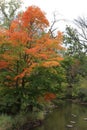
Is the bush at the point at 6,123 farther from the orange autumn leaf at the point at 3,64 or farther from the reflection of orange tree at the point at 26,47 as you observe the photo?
the orange autumn leaf at the point at 3,64

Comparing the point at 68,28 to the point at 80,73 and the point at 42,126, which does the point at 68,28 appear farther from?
the point at 42,126

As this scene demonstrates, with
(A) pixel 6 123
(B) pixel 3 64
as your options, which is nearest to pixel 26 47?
(B) pixel 3 64

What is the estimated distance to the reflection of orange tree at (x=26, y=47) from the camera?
24.0m

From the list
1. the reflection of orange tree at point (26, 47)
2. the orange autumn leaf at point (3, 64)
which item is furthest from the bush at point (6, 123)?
the orange autumn leaf at point (3, 64)

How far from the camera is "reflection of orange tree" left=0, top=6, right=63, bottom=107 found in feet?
78.7

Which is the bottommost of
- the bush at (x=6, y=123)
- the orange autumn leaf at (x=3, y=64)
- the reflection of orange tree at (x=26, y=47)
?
the bush at (x=6, y=123)

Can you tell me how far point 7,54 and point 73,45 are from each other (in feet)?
125

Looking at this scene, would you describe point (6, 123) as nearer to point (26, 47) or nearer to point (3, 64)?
point (3, 64)

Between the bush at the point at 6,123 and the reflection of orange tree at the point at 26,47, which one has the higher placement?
the reflection of orange tree at the point at 26,47

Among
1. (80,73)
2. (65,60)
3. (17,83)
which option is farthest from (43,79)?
(80,73)

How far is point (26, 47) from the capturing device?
25.0m

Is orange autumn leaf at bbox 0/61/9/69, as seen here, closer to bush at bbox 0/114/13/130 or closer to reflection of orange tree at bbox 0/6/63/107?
reflection of orange tree at bbox 0/6/63/107

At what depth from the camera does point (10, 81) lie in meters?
25.0

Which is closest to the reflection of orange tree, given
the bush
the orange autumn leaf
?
the orange autumn leaf
